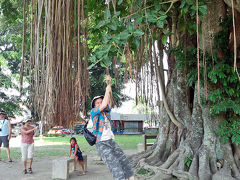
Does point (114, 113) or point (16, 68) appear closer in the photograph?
point (16, 68)

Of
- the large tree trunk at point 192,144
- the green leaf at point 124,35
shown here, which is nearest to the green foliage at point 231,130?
the large tree trunk at point 192,144

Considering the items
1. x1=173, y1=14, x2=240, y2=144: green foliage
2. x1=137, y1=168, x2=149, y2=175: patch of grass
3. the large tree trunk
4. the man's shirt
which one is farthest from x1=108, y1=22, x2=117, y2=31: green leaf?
x1=137, y1=168, x2=149, y2=175: patch of grass

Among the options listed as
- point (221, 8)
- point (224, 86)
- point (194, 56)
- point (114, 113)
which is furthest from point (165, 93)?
point (114, 113)

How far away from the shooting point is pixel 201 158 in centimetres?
398

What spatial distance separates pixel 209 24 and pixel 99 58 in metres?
3.15

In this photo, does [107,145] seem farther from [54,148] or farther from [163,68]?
[54,148]

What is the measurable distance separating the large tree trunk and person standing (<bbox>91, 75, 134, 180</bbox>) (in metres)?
1.47

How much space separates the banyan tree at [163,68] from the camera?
76.3 inches

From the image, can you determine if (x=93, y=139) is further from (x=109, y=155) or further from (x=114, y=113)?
(x=114, y=113)

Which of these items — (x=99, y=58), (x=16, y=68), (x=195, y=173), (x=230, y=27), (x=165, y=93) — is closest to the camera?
(x=99, y=58)

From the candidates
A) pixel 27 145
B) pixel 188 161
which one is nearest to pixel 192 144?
pixel 188 161

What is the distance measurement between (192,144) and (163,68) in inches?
79.0

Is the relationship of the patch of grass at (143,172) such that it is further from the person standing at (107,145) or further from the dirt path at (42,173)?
the person standing at (107,145)

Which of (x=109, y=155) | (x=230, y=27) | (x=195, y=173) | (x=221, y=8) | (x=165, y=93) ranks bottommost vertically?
(x=195, y=173)
